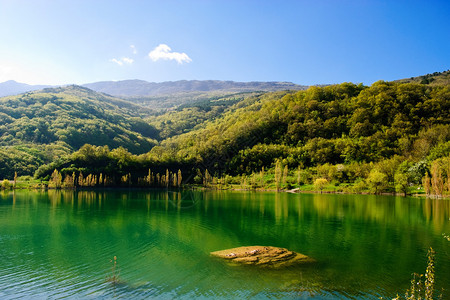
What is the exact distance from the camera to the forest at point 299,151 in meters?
74.5

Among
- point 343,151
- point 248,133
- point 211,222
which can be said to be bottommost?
point 211,222

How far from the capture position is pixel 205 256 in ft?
52.5

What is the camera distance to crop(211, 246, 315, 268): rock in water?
14344mm

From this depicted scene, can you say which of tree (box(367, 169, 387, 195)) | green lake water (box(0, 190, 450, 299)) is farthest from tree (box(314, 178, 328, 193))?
green lake water (box(0, 190, 450, 299))

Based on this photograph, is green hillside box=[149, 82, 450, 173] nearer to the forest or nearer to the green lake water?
the forest

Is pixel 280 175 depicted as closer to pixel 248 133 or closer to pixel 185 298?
pixel 248 133

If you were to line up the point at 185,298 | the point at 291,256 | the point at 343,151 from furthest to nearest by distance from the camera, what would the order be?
the point at 343,151 < the point at 291,256 < the point at 185,298

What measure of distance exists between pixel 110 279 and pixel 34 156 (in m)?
117

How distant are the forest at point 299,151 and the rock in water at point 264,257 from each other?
5066cm

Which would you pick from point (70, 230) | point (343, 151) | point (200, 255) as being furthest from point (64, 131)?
point (200, 255)

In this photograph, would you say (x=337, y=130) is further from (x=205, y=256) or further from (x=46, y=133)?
(x=46, y=133)

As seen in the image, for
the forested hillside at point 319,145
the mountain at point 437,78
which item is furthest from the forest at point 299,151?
the mountain at point 437,78

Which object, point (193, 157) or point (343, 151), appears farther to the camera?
point (193, 157)

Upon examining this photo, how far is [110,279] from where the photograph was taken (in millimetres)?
12391
